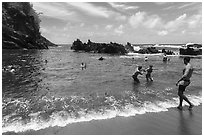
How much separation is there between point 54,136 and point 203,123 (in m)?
5.49

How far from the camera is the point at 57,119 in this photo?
28.4ft

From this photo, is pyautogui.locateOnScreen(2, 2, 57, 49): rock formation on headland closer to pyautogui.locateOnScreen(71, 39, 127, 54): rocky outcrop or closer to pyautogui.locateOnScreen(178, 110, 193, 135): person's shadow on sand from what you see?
pyautogui.locateOnScreen(71, 39, 127, 54): rocky outcrop

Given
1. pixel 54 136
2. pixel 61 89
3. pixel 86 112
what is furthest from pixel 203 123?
pixel 61 89

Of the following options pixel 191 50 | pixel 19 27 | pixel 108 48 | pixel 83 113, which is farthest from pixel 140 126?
pixel 19 27

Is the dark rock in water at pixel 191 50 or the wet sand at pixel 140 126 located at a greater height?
the dark rock in water at pixel 191 50

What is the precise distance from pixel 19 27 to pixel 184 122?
10070cm

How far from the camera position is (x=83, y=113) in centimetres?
939

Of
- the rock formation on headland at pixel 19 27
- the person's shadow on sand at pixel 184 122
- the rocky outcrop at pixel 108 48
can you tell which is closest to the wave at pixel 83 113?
the person's shadow on sand at pixel 184 122

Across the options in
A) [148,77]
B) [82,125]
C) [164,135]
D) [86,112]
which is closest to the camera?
[164,135]

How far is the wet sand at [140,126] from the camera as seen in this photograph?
23.4 ft

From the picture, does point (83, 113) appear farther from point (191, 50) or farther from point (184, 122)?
point (191, 50)

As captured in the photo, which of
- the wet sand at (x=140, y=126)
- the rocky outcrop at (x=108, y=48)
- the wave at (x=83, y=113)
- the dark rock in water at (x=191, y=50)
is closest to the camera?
the wet sand at (x=140, y=126)

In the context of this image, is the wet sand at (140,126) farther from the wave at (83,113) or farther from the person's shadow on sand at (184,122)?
the wave at (83,113)

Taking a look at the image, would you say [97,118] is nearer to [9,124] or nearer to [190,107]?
[9,124]
